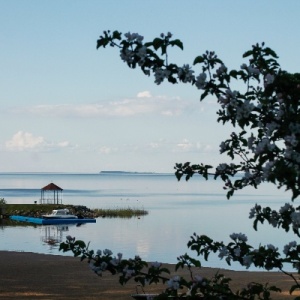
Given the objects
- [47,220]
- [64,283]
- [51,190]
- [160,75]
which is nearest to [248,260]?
[160,75]

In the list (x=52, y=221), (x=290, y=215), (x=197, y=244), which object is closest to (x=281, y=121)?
(x=290, y=215)

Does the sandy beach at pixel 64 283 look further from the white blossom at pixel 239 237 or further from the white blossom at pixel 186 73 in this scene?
the white blossom at pixel 186 73

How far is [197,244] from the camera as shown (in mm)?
5578

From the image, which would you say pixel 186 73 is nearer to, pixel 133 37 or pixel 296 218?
pixel 133 37

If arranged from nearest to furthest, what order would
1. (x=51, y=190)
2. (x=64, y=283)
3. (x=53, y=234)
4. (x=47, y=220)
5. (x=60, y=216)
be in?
(x=64, y=283)
(x=53, y=234)
(x=47, y=220)
(x=60, y=216)
(x=51, y=190)

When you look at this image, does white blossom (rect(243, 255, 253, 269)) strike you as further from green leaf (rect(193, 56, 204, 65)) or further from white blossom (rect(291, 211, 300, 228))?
green leaf (rect(193, 56, 204, 65))

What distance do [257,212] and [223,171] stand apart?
2.03 ft

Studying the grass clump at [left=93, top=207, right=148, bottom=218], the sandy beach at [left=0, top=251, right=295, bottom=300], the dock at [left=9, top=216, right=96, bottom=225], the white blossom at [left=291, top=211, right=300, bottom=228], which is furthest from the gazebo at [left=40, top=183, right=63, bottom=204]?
the white blossom at [left=291, top=211, right=300, bottom=228]

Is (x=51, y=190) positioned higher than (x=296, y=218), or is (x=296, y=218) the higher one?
(x=51, y=190)

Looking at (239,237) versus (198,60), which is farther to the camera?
(239,237)

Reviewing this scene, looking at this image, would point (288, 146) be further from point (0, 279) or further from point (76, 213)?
point (76, 213)

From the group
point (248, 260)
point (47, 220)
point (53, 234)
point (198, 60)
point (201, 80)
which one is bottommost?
point (53, 234)

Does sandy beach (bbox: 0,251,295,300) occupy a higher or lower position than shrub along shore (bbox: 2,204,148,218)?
lower

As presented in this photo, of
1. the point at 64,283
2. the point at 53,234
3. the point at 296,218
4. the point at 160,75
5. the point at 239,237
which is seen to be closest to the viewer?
the point at 296,218
